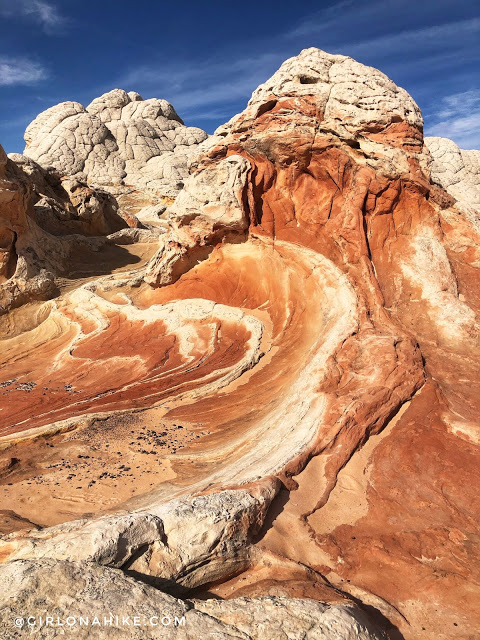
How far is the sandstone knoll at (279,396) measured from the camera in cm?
318

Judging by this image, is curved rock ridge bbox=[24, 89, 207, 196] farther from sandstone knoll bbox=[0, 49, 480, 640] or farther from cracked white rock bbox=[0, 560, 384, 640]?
cracked white rock bbox=[0, 560, 384, 640]

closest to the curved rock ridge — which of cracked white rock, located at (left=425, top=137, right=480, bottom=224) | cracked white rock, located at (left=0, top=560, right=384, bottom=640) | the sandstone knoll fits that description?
cracked white rock, located at (left=425, top=137, right=480, bottom=224)

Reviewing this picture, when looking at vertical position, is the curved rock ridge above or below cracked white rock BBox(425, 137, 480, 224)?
above

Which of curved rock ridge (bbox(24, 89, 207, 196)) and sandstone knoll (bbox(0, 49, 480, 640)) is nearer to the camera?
sandstone knoll (bbox(0, 49, 480, 640))

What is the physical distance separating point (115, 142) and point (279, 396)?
132ft

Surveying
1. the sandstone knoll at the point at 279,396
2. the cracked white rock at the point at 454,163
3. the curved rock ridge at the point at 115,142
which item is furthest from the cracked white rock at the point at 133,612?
the curved rock ridge at the point at 115,142

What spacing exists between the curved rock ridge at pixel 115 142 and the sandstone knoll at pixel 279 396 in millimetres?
25068

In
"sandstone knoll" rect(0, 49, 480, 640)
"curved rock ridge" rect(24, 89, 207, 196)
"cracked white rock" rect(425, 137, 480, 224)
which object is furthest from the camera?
"curved rock ridge" rect(24, 89, 207, 196)

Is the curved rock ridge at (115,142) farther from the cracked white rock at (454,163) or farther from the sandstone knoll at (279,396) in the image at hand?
the sandstone knoll at (279,396)

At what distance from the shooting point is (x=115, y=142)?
39.9 meters

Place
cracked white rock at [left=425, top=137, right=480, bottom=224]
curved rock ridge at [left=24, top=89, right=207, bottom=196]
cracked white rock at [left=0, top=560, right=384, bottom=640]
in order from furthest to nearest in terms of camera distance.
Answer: curved rock ridge at [left=24, top=89, right=207, bottom=196] → cracked white rock at [left=425, top=137, right=480, bottom=224] → cracked white rock at [left=0, top=560, right=384, bottom=640]

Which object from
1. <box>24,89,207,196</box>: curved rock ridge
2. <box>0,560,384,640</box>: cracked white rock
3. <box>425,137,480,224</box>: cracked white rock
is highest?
<box>24,89,207,196</box>: curved rock ridge

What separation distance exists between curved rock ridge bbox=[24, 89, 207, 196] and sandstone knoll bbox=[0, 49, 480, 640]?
2507 centimetres

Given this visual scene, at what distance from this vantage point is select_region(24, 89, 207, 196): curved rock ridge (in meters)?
36.1
